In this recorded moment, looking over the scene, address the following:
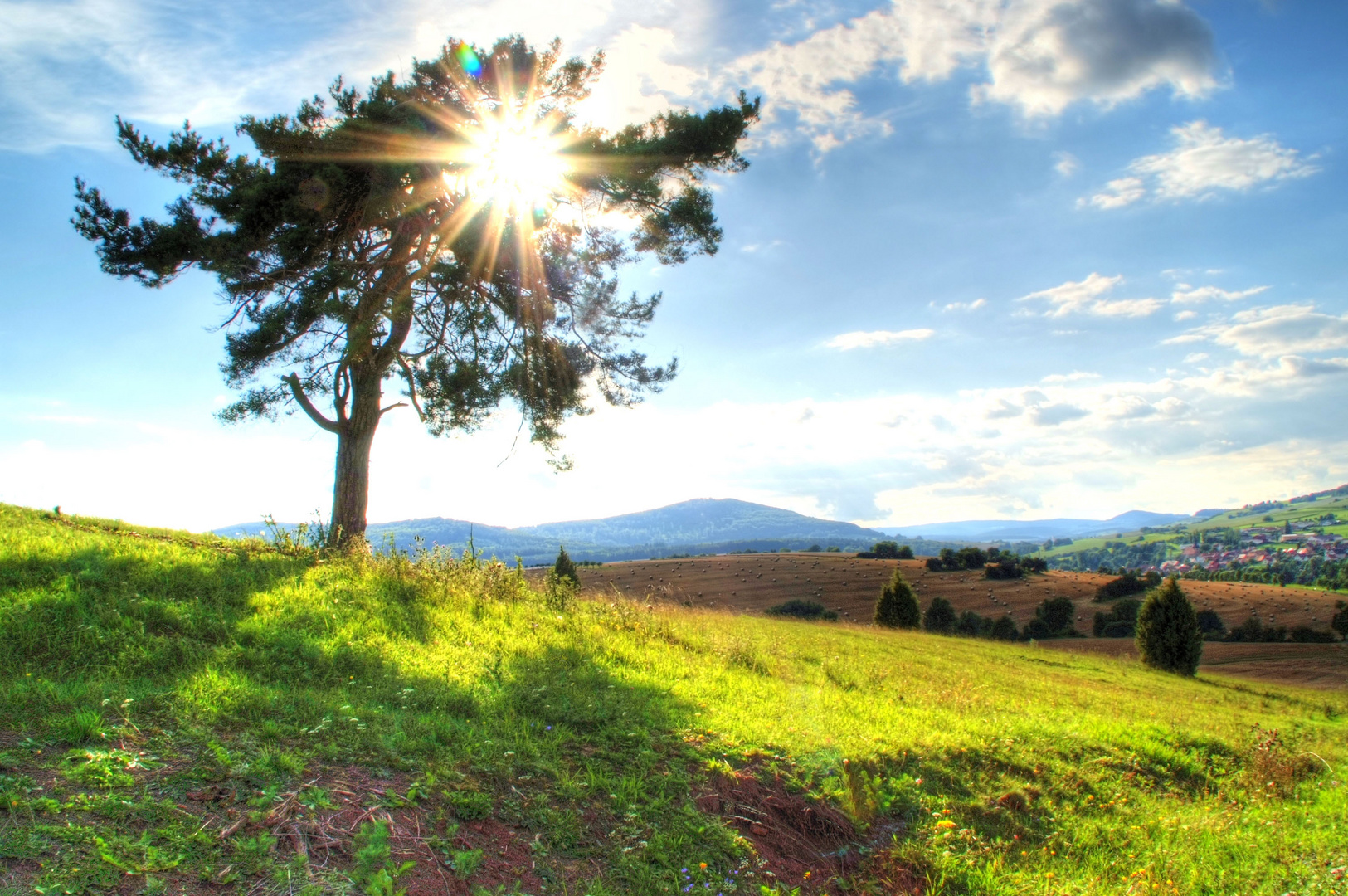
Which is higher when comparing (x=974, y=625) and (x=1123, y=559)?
(x=1123, y=559)

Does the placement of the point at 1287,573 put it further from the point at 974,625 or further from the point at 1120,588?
the point at 974,625

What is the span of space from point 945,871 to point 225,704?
17.3 feet

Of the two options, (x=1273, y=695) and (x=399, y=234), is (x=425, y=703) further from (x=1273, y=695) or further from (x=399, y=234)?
(x=1273, y=695)

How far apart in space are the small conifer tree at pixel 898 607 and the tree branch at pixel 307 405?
29111mm

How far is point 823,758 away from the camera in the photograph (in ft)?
19.6

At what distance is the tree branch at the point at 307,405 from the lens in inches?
528

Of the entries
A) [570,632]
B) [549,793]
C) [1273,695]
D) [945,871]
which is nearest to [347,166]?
[570,632]

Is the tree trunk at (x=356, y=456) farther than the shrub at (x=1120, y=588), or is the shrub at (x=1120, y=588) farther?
the shrub at (x=1120, y=588)

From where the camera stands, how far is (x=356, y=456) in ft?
44.8

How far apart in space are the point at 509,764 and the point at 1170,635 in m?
34.6

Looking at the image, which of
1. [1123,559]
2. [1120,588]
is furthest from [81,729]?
[1123,559]

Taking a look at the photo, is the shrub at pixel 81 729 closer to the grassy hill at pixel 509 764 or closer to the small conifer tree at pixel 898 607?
the grassy hill at pixel 509 764

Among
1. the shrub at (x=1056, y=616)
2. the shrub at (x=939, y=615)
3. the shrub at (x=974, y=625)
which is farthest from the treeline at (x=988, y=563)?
the shrub at (x=939, y=615)

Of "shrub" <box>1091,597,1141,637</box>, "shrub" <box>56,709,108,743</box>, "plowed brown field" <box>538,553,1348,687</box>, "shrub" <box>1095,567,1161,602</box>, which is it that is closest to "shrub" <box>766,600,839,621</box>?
"plowed brown field" <box>538,553,1348,687</box>
